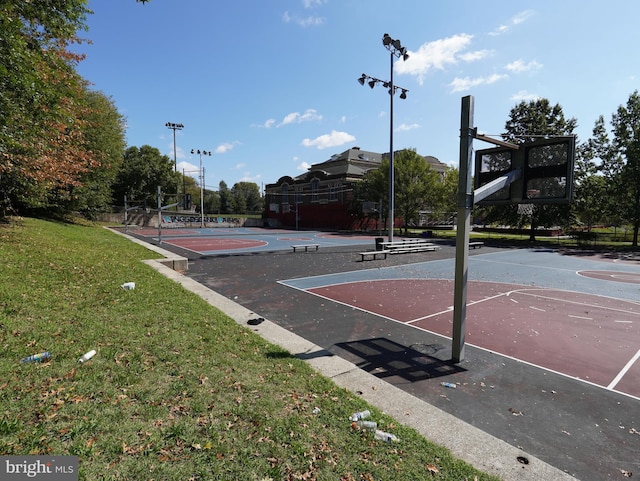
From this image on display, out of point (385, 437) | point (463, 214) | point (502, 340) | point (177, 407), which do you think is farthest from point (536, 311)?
point (177, 407)

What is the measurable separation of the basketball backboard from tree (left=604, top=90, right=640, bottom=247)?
33.5 m

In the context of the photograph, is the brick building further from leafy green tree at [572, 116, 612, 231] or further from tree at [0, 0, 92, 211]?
tree at [0, 0, 92, 211]

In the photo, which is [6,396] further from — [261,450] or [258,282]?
[258,282]

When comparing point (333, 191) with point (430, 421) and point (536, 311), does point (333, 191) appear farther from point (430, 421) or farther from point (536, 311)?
point (430, 421)

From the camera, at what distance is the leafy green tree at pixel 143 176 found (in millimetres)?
62344

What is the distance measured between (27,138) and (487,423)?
1418 cm

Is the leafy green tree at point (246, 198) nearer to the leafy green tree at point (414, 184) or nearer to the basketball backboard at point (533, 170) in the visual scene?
the leafy green tree at point (414, 184)

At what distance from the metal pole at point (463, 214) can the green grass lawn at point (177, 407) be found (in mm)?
2613

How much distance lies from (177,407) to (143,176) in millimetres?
68825

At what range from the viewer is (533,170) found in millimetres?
6039

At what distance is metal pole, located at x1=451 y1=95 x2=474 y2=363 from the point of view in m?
5.66

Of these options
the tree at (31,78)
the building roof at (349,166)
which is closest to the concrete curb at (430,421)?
the tree at (31,78)

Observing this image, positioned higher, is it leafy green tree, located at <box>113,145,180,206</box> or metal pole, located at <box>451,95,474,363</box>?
leafy green tree, located at <box>113,145,180,206</box>

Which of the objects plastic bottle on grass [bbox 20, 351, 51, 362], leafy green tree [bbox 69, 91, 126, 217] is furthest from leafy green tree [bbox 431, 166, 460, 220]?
plastic bottle on grass [bbox 20, 351, 51, 362]
